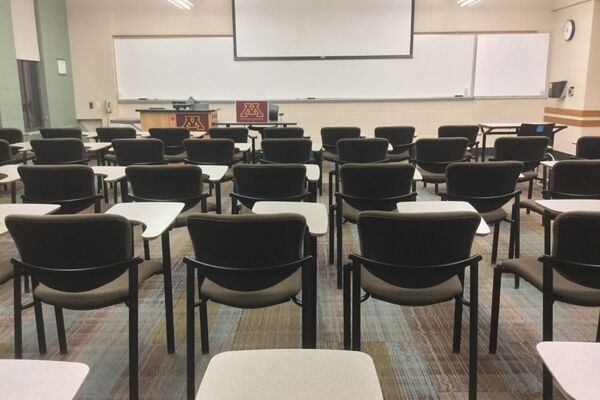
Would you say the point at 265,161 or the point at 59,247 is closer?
the point at 59,247

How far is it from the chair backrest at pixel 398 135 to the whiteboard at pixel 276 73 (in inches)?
136

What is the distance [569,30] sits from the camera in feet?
26.3

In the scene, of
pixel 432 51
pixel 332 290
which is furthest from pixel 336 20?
pixel 332 290

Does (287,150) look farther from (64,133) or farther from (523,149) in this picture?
(64,133)


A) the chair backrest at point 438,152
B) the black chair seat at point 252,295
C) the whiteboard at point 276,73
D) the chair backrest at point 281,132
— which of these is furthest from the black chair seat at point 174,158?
the whiteboard at point 276,73

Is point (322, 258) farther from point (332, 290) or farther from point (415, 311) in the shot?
point (415, 311)

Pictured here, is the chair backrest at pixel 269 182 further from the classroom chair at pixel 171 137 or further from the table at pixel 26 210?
the classroom chair at pixel 171 137

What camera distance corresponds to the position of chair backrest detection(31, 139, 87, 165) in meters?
4.33

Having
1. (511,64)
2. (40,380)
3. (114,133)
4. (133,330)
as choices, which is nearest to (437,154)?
(133,330)

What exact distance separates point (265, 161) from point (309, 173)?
1.01 m

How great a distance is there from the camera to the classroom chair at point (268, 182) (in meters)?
2.95

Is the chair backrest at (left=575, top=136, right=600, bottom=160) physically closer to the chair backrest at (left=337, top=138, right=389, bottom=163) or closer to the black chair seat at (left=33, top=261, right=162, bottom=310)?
the chair backrest at (left=337, top=138, right=389, bottom=163)

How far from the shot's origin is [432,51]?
8578 millimetres

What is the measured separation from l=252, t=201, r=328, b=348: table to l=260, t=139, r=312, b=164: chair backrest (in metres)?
1.90
